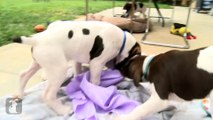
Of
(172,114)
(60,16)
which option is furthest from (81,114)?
(60,16)

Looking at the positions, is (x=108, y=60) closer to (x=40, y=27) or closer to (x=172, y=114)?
(x=172, y=114)

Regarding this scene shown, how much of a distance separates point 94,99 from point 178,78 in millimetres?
548

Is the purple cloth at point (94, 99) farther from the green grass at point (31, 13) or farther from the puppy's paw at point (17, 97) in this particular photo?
the green grass at point (31, 13)

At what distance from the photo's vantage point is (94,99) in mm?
1708

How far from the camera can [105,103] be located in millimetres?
1678

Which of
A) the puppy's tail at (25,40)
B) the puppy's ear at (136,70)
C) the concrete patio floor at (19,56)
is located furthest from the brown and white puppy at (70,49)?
the concrete patio floor at (19,56)

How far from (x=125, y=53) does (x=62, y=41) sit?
41cm

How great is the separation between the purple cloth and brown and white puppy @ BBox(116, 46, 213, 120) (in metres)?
0.16

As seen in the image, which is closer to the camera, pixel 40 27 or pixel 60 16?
pixel 40 27

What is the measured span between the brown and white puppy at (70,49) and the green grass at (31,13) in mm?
1344

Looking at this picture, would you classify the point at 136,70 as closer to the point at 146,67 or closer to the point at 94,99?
the point at 146,67

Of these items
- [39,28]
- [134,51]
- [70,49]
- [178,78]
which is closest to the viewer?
[178,78]

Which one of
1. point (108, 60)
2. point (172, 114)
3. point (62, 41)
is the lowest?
point (172, 114)

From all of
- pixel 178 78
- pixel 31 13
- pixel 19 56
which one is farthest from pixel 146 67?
pixel 31 13
